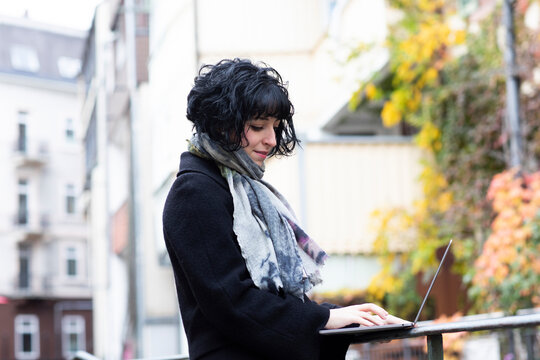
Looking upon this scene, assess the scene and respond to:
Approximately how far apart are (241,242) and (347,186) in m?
8.29

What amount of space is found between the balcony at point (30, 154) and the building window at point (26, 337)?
6.47m

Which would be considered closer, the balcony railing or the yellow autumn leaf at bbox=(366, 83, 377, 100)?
the yellow autumn leaf at bbox=(366, 83, 377, 100)

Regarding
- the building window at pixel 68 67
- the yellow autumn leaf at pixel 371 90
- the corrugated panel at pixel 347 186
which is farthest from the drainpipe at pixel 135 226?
the building window at pixel 68 67

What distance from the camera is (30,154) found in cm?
4006

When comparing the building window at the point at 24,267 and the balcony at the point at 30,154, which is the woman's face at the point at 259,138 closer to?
the building window at the point at 24,267

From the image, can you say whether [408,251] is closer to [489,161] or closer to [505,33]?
[489,161]

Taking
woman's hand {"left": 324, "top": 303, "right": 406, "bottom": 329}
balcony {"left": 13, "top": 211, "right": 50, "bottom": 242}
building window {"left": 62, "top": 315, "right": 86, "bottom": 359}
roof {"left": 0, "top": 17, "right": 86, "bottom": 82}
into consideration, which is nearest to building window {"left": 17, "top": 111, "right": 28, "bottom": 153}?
roof {"left": 0, "top": 17, "right": 86, "bottom": 82}

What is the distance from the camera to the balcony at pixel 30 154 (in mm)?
39688

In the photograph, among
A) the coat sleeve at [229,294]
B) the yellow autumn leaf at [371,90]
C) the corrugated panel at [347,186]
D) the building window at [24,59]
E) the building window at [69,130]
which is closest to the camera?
the coat sleeve at [229,294]

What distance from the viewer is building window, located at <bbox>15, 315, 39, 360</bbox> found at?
37.3 m

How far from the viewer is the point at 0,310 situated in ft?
123

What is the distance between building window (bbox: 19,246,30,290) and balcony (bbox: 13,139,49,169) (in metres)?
3.54

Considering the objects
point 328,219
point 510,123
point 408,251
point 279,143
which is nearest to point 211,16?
point 328,219

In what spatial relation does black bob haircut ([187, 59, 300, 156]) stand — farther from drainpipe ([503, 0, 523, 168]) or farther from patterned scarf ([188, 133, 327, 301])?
drainpipe ([503, 0, 523, 168])
